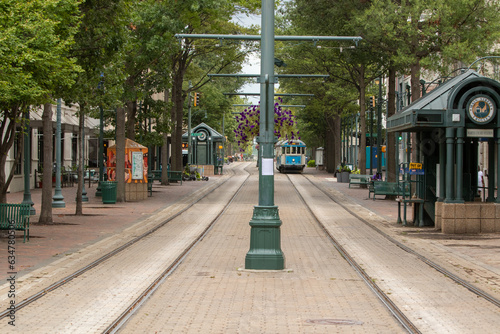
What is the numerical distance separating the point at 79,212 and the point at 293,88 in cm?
3449

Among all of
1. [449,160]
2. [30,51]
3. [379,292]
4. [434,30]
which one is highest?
[434,30]

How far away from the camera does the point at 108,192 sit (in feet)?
96.6

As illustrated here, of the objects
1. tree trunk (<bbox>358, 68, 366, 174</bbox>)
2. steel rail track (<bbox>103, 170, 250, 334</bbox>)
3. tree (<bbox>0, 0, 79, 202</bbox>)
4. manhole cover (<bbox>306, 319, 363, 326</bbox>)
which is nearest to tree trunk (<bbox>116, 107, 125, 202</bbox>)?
steel rail track (<bbox>103, 170, 250, 334</bbox>)

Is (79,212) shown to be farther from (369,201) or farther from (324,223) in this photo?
(369,201)

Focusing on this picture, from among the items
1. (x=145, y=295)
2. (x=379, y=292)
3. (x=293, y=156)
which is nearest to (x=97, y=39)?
(x=145, y=295)

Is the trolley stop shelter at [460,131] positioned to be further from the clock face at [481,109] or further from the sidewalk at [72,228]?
the sidewalk at [72,228]

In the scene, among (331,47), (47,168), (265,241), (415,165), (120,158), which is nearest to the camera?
(265,241)

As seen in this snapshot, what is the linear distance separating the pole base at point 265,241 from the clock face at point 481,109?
8.81 metres

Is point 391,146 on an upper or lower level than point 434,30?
lower

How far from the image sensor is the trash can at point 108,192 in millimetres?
29312

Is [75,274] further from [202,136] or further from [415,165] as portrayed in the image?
[202,136]

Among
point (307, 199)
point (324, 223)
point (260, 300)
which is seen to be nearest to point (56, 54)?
point (260, 300)

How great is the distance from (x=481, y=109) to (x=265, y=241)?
9322 mm

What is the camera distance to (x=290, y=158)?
240ft
